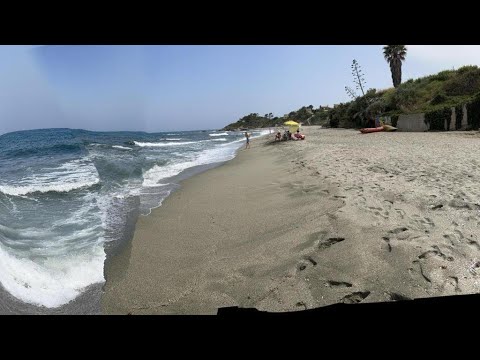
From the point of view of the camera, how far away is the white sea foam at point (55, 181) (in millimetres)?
11586

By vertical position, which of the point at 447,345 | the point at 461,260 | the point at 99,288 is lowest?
the point at 99,288

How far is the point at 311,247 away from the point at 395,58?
4308cm

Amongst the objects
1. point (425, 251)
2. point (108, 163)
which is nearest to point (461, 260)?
point (425, 251)

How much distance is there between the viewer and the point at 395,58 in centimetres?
4022

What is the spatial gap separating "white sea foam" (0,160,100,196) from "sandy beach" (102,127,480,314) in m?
5.53

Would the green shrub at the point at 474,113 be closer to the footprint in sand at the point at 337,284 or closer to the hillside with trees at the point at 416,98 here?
the hillside with trees at the point at 416,98

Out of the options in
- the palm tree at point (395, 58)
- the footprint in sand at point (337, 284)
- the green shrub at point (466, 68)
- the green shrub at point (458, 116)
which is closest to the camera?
the footprint in sand at point (337, 284)

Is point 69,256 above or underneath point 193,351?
underneath

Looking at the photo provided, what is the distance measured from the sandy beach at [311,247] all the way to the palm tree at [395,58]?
36749mm

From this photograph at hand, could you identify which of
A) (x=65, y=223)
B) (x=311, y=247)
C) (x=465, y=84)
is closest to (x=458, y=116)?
(x=465, y=84)

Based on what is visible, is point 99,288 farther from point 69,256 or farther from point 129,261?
point 69,256

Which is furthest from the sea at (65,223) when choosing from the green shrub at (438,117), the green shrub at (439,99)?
the green shrub at (439,99)

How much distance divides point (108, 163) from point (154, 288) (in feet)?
51.8

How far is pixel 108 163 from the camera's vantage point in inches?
741
